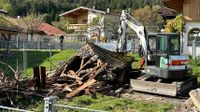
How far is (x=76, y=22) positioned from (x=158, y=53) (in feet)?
196

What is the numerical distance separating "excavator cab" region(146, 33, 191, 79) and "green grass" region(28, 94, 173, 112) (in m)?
2.30

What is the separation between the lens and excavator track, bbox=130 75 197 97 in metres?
17.7

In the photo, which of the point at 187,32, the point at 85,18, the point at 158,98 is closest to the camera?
the point at 158,98

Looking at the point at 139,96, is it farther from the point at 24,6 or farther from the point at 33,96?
the point at 24,6

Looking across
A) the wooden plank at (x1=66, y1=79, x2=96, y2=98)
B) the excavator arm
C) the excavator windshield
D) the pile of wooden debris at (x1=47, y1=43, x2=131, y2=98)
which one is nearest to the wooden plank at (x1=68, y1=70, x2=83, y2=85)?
the pile of wooden debris at (x1=47, y1=43, x2=131, y2=98)

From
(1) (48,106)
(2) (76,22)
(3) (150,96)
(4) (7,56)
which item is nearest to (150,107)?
(3) (150,96)

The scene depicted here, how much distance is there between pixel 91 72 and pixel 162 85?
3417 mm

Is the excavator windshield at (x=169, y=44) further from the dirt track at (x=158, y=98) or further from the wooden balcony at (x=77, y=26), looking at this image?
the wooden balcony at (x=77, y=26)

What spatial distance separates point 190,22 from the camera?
3231 cm

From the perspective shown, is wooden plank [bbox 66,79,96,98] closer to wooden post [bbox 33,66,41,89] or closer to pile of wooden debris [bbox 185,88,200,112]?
wooden post [bbox 33,66,41,89]

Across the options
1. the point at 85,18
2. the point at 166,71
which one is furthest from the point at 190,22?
the point at 85,18

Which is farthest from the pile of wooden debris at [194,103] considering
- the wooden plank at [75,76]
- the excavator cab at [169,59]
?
the wooden plank at [75,76]

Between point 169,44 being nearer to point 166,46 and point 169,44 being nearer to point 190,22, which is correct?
point 166,46

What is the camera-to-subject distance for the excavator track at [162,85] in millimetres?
17703
